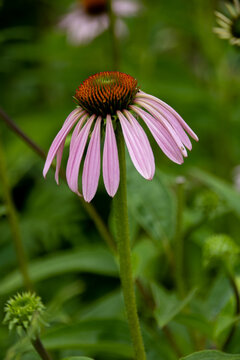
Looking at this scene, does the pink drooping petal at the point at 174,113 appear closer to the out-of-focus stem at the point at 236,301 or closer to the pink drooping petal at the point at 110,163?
the pink drooping petal at the point at 110,163

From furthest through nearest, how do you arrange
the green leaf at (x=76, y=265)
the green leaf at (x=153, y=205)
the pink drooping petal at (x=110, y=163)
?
the green leaf at (x=76, y=265) < the green leaf at (x=153, y=205) < the pink drooping petal at (x=110, y=163)

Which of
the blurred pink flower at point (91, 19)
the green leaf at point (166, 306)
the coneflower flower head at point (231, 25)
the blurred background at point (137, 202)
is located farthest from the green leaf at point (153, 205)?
the blurred pink flower at point (91, 19)

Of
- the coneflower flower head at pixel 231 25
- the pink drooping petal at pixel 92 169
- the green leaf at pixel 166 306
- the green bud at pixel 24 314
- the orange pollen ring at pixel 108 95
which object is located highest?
the coneflower flower head at pixel 231 25

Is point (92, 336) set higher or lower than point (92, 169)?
lower

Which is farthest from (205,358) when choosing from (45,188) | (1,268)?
(45,188)

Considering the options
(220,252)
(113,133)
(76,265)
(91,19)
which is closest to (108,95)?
(113,133)

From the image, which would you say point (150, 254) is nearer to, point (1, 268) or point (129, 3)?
point (1, 268)

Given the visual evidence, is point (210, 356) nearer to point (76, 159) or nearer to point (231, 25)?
point (76, 159)
